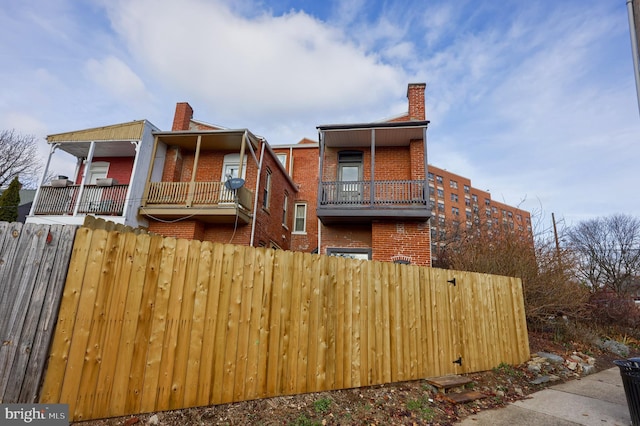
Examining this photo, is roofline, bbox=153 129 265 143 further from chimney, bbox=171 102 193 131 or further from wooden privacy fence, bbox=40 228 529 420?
wooden privacy fence, bbox=40 228 529 420

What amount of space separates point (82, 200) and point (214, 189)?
5584mm

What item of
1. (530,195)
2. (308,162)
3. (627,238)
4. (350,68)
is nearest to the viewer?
(350,68)

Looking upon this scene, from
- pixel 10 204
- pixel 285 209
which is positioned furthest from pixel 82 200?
pixel 10 204

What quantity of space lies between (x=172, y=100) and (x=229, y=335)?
15.8 meters

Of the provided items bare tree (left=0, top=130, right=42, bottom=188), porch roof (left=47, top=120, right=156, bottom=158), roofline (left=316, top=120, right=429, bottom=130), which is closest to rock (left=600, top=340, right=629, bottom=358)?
roofline (left=316, top=120, right=429, bottom=130)

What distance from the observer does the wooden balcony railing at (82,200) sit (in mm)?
11303

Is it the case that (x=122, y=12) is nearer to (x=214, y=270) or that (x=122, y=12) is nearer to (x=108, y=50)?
(x=108, y=50)

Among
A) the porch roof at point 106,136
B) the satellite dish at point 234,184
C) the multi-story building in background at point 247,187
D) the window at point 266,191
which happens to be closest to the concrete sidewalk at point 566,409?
the multi-story building in background at point 247,187

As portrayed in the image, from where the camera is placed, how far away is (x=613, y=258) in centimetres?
1869

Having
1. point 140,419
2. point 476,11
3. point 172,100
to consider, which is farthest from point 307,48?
point 140,419

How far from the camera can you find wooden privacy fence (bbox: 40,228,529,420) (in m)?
2.76

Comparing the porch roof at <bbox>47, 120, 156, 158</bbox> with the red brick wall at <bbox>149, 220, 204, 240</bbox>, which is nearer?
the red brick wall at <bbox>149, 220, 204, 240</bbox>

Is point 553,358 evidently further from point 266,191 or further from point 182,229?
point 182,229

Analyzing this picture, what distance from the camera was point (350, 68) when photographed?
1094cm
